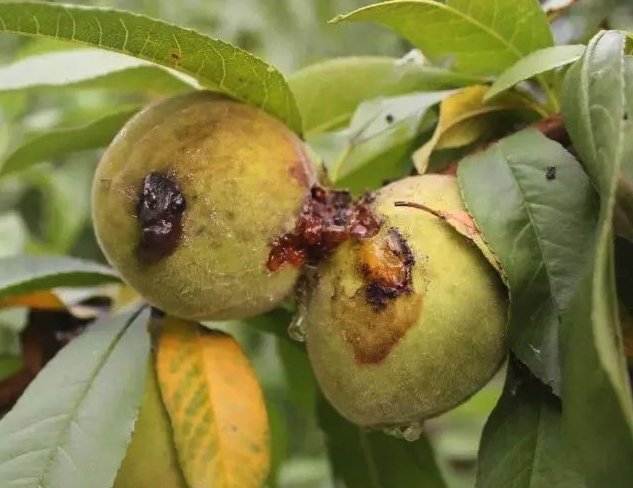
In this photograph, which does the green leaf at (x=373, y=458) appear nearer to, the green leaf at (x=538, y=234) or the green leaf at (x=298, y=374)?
the green leaf at (x=298, y=374)

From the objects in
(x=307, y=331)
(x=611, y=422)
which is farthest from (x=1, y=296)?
(x=611, y=422)

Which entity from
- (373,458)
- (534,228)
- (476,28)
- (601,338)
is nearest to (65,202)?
(373,458)

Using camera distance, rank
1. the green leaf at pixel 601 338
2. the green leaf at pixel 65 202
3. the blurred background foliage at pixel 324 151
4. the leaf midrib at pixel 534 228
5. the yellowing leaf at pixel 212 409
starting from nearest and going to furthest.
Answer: the green leaf at pixel 601 338 → the leaf midrib at pixel 534 228 → the yellowing leaf at pixel 212 409 → the blurred background foliage at pixel 324 151 → the green leaf at pixel 65 202

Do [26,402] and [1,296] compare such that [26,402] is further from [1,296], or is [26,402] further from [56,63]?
[56,63]

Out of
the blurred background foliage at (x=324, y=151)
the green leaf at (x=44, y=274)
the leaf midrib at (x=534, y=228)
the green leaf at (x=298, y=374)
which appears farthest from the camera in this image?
the blurred background foliage at (x=324, y=151)

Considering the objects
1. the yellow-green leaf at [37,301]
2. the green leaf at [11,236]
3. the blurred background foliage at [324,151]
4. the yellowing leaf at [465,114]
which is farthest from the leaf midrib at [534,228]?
the green leaf at [11,236]

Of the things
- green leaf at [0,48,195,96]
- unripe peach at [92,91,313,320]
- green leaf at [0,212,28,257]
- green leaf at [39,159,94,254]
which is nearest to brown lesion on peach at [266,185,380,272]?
unripe peach at [92,91,313,320]
